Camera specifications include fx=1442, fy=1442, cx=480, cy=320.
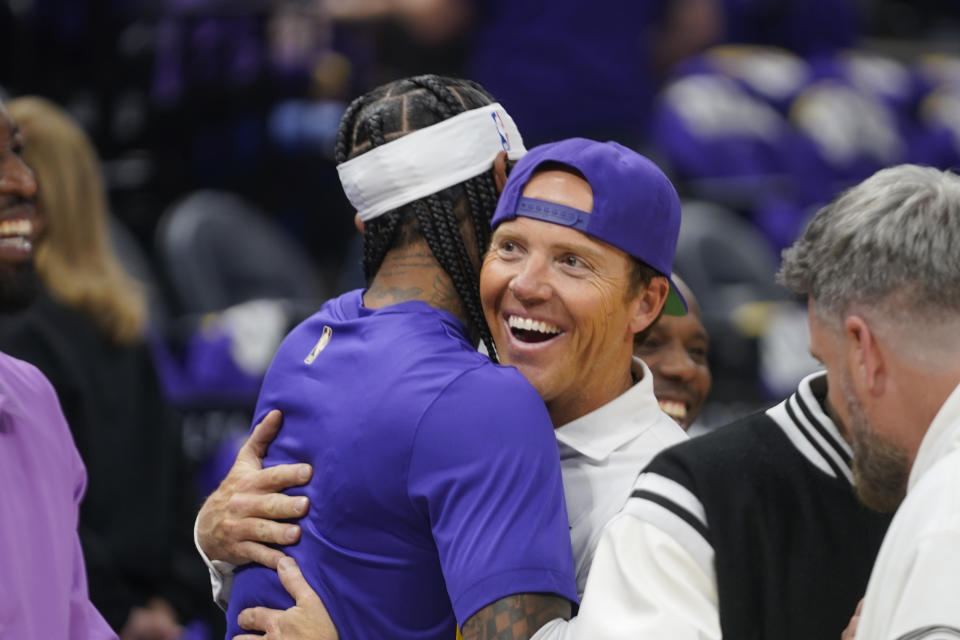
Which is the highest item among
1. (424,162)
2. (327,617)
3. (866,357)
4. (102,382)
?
(424,162)

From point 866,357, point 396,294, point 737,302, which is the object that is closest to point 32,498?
point 396,294

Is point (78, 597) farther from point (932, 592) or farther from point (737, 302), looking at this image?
point (737, 302)

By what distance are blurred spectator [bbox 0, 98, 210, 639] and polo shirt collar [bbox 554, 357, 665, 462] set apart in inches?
71.3

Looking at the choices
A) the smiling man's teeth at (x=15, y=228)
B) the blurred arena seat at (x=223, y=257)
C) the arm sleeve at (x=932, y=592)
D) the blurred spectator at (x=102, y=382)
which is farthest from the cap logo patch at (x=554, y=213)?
the blurred arena seat at (x=223, y=257)

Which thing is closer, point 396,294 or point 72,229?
point 396,294

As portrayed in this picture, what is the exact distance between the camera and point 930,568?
1.57 m

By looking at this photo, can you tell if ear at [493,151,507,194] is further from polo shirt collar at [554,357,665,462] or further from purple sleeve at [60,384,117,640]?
purple sleeve at [60,384,117,640]

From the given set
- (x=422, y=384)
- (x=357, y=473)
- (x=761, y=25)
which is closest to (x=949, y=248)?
(x=422, y=384)

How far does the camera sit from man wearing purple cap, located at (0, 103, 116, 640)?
2.34 metres

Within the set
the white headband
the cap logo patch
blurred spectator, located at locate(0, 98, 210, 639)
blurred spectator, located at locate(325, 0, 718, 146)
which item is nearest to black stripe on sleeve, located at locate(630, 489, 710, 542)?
the cap logo patch

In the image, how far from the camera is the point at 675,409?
3082mm

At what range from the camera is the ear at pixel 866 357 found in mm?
1834

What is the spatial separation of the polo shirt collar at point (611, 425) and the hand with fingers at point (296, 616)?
46 cm

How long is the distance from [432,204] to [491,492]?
20.4 inches
